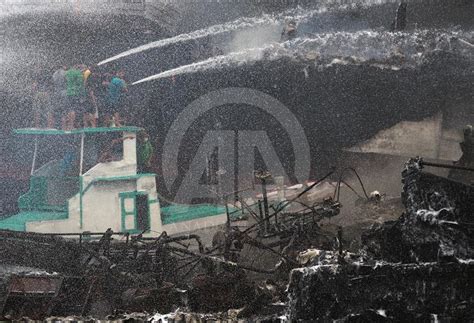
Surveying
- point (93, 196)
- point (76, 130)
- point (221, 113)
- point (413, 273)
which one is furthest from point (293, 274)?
point (76, 130)

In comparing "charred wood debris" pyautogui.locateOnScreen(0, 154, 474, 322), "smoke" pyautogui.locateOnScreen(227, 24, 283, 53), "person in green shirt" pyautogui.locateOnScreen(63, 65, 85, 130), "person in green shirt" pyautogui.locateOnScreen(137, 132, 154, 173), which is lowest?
"charred wood debris" pyautogui.locateOnScreen(0, 154, 474, 322)

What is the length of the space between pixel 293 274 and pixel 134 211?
24.6 feet

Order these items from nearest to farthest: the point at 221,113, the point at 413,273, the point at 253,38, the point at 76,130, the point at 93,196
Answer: the point at 413,273 < the point at 93,196 < the point at 76,130 < the point at 221,113 < the point at 253,38

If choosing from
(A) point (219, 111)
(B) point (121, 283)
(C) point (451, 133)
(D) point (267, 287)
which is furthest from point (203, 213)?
(C) point (451, 133)

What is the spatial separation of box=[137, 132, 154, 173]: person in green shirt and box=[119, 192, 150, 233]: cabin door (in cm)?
74

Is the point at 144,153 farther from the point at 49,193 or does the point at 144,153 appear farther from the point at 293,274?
the point at 293,274

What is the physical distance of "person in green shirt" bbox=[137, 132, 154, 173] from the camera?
1220 cm

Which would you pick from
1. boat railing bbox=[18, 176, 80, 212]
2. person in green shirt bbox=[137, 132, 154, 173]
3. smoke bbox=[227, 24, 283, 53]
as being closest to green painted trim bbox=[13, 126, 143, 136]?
person in green shirt bbox=[137, 132, 154, 173]

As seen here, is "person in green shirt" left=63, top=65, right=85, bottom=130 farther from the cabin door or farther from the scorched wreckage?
the cabin door

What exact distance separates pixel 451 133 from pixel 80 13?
1138 centimetres

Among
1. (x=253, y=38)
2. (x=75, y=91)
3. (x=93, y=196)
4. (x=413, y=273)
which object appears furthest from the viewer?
(x=253, y=38)

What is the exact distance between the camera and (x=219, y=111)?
13.4m

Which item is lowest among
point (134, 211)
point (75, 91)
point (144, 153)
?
point (134, 211)

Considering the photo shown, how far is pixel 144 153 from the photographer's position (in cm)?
1230
